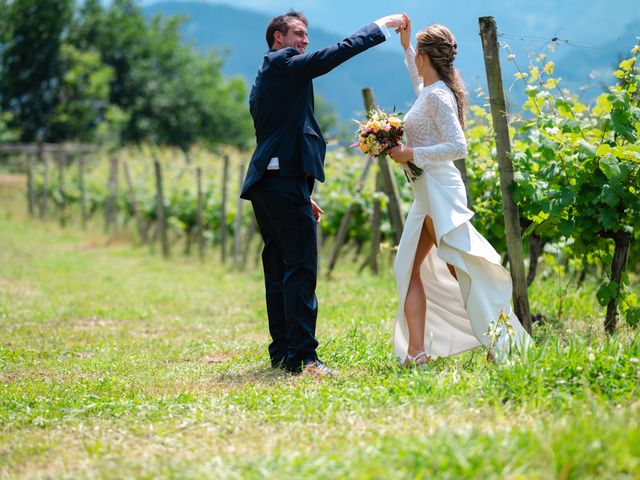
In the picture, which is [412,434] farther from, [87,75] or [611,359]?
[87,75]

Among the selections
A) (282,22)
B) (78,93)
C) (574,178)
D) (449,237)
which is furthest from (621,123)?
(78,93)

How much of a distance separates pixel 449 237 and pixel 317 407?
131 cm

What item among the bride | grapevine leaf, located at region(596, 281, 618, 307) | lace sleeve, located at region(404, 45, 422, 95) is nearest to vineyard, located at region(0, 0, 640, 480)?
grapevine leaf, located at region(596, 281, 618, 307)

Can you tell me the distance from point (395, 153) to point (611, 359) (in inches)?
63.3

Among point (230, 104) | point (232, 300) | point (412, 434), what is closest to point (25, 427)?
point (412, 434)

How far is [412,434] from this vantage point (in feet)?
11.4

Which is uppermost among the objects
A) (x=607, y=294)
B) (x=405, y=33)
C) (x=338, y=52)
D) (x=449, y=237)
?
(x=405, y=33)

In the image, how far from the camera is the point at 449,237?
A: 15.9ft

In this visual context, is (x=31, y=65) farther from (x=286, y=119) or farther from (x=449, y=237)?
(x=449, y=237)

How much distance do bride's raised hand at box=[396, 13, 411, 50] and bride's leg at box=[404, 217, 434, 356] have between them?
1113 millimetres

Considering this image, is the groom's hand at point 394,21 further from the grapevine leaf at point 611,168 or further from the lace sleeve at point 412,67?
the grapevine leaf at point 611,168

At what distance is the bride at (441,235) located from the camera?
480 cm

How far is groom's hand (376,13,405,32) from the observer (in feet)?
16.2

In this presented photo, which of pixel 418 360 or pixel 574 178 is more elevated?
pixel 574 178
